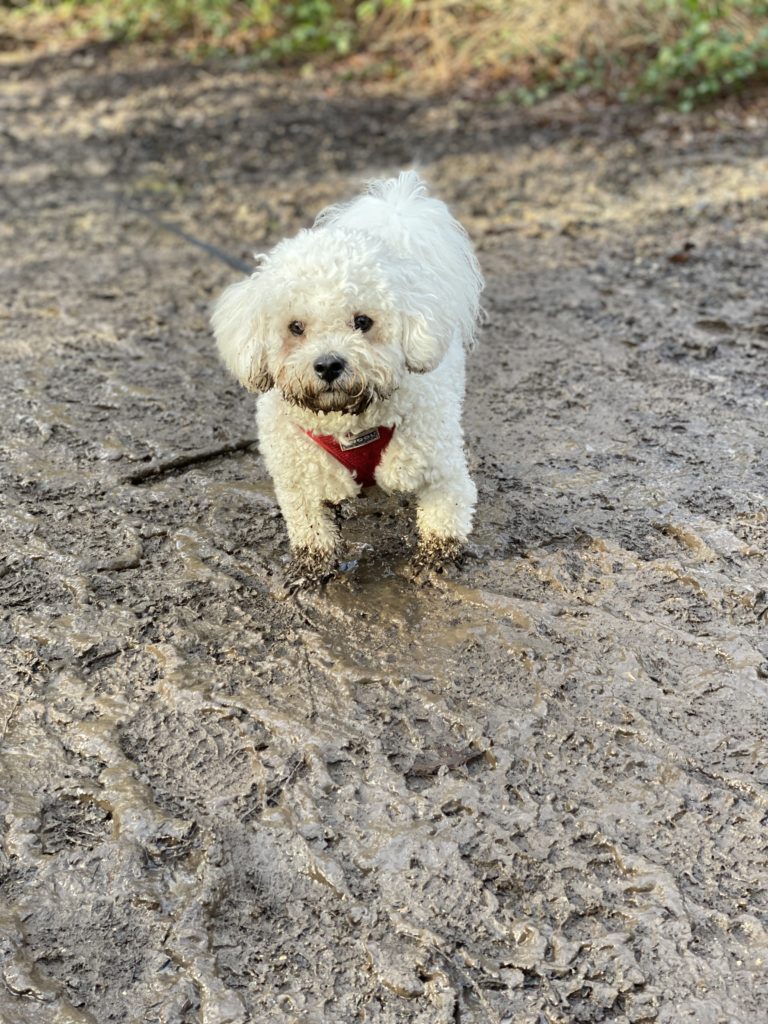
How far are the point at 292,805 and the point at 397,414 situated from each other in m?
1.33

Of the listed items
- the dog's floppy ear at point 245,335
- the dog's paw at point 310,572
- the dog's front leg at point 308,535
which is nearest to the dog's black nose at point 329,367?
the dog's floppy ear at point 245,335

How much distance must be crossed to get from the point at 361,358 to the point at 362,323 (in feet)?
0.42

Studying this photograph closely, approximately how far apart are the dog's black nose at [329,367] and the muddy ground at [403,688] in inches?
35.2

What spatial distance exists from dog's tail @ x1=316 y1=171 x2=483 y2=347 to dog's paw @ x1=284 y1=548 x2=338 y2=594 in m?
0.95

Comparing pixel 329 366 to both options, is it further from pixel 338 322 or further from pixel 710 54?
pixel 710 54

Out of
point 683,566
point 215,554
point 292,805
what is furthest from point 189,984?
point 683,566

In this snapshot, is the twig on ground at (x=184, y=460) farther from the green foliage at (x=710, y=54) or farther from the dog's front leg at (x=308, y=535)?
the green foliage at (x=710, y=54)

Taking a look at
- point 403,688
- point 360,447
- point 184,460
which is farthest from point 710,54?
point 403,688

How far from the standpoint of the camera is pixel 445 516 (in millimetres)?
3688

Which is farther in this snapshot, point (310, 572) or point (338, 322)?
point (310, 572)

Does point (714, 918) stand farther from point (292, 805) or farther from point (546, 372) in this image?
point (546, 372)

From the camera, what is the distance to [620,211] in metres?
7.10

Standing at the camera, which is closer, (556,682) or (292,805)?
(292,805)

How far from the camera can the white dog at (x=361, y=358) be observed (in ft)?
10.4
